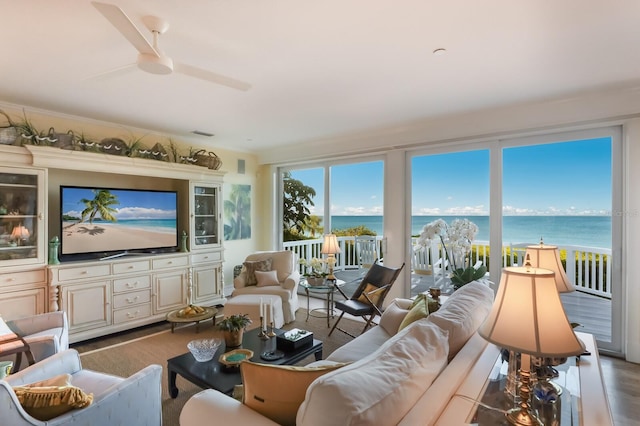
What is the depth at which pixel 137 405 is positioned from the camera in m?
1.76

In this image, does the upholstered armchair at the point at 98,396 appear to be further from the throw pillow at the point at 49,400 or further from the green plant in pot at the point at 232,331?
the green plant in pot at the point at 232,331

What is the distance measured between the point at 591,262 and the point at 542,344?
314 cm

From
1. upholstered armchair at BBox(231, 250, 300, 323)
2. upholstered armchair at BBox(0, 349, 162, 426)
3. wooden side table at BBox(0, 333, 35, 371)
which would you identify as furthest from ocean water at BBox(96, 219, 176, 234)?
upholstered armchair at BBox(0, 349, 162, 426)

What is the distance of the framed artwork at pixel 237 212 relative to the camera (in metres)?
5.54

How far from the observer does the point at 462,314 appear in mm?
1841

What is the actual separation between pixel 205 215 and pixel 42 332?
254 centimetres

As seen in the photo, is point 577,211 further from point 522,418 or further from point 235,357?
point 235,357

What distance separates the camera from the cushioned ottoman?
367cm

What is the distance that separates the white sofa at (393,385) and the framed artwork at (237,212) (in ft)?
14.0

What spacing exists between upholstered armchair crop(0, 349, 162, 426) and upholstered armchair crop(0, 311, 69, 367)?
0.42 metres

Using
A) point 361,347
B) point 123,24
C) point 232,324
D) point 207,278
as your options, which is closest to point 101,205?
point 207,278

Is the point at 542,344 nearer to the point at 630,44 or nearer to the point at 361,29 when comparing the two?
the point at 361,29

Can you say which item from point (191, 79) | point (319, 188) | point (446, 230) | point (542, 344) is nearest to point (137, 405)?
point (542, 344)

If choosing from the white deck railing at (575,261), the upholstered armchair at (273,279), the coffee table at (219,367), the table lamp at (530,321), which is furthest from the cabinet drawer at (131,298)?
the table lamp at (530,321)
